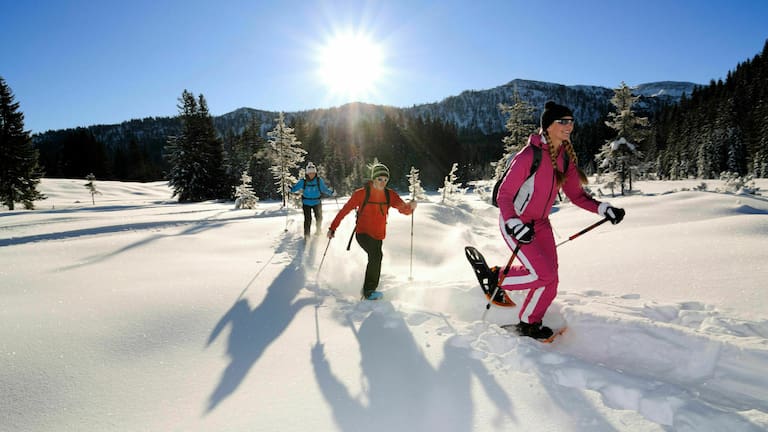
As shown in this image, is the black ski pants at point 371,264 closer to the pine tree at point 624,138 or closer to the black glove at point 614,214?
the black glove at point 614,214

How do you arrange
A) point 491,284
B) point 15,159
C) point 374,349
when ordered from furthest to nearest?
point 15,159 < point 491,284 < point 374,349

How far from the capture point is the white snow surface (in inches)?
82.6

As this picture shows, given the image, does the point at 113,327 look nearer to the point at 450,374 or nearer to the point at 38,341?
the point at 38,341

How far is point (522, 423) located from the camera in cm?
204

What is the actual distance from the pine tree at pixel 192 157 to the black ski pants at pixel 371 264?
4050cm

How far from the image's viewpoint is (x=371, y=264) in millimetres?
4914

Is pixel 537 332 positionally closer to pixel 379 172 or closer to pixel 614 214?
pixel 614 214

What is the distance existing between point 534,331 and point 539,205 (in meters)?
1.28

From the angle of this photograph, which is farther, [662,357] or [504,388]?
[662,357]

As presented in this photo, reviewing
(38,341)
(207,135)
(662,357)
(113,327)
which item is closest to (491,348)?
(662,357)

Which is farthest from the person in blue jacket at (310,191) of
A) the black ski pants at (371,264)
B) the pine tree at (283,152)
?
the pine tree at (283,152)

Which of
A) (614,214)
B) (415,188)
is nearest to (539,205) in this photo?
(614,214)

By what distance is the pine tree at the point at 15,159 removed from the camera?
1066 inches

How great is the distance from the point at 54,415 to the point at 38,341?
1189mm
